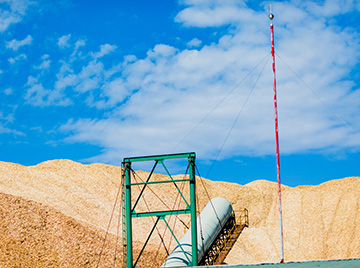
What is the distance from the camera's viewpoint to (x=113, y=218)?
49.3 metres

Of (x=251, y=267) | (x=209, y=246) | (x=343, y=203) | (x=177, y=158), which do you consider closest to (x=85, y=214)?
(x=209, y=246)

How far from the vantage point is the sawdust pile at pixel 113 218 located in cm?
3566

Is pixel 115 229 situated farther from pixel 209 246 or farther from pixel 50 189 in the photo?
pixel 209 246

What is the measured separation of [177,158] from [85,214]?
21325 mm

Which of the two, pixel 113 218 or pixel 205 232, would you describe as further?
pixel 113 218

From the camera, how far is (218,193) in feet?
233

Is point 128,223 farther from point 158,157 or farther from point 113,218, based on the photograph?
point 113,218

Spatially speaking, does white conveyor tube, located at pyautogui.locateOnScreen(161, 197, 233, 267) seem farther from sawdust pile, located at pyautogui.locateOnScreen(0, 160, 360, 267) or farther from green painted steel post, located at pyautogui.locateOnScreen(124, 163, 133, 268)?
sawdust pile, located at pyautogui.locateOnScreen(0, 160, 360, 267)

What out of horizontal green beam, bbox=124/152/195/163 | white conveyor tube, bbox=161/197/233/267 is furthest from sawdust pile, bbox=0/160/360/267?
horizontal green beam, bbox=124/152/195/163

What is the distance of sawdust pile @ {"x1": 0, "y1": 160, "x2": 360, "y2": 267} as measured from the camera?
1404 inches

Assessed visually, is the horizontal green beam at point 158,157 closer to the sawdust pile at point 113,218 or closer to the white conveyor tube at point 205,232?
the white conveyor tube at point 205,232

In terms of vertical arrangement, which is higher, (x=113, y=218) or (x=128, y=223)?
(x=113, y=218)

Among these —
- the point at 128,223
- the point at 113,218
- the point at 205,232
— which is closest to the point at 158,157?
the point at 128,223

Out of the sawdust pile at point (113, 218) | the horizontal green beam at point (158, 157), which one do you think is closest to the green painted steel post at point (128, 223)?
the horizontal green beam at point (158, 157)
